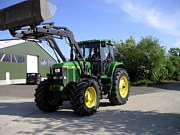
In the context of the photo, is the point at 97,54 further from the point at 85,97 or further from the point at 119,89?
the point at 85,97

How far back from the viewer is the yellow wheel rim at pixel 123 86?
14075 millimetres

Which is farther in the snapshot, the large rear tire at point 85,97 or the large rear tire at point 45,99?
the large rear tire at point 45,99

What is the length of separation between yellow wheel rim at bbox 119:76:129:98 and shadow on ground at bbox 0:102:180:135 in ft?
9.13

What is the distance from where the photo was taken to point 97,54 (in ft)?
42.7

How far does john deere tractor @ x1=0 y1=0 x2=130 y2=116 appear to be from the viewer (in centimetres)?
1002

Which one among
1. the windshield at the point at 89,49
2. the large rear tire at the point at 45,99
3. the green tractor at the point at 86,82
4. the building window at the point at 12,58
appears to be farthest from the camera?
the building window at the point at 12,58

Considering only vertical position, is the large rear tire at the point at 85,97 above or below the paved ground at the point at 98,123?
above

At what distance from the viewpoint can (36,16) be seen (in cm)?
948

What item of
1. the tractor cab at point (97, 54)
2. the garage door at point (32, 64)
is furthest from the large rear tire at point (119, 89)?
the garage door at point (32, 64)

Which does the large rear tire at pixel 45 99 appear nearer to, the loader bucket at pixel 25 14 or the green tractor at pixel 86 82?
the green tractor at pixel 86 82

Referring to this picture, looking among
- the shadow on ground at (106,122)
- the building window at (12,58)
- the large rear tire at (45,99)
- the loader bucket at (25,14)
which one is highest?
the building window at (12,58)

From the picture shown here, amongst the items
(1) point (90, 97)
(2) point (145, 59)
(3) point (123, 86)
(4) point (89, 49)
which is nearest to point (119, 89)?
(3) point (123, 86)

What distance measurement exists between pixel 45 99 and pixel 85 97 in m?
1.81

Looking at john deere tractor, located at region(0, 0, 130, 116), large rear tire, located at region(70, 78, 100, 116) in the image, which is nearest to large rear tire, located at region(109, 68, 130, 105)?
john deere tractor, located at region(0, 0, 130, 116)
